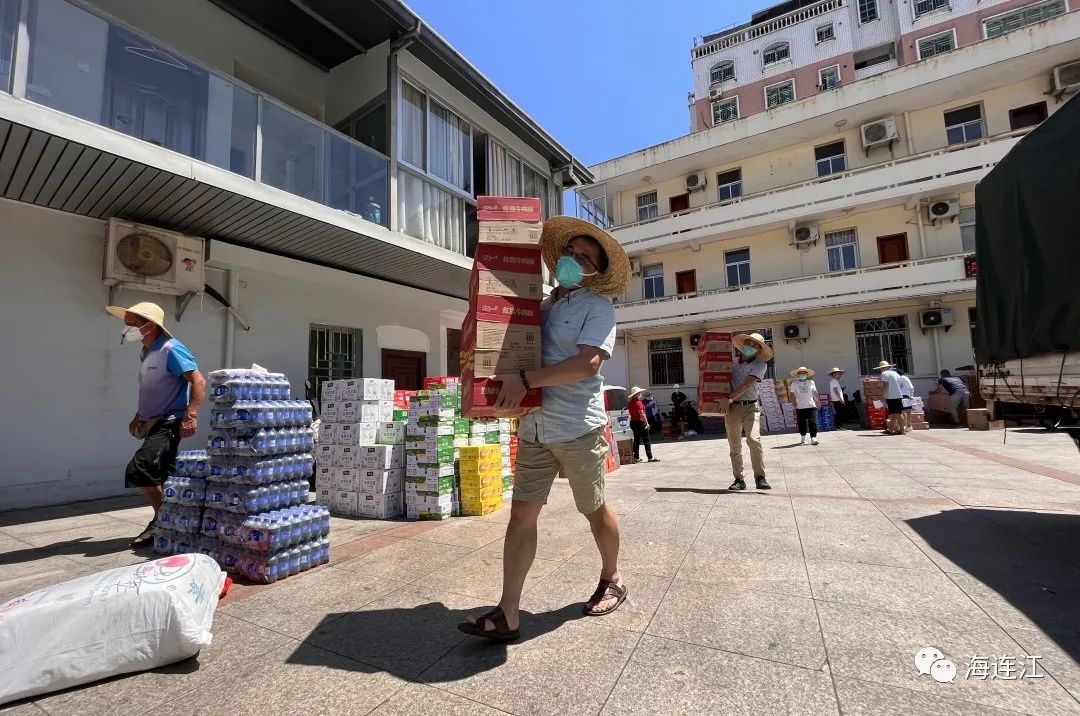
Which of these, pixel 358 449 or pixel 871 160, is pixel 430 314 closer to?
pixel 358 449

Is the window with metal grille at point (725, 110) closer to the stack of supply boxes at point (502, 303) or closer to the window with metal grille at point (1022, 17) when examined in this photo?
the window with metal grille at point (1022, 17)

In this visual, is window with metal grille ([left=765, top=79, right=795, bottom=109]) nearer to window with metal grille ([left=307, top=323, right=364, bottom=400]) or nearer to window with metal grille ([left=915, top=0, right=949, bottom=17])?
window with metal grille ([left=915, top=0, right=949, bottom=17])

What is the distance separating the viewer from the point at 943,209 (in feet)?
55.8

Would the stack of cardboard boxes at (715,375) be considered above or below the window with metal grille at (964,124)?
below

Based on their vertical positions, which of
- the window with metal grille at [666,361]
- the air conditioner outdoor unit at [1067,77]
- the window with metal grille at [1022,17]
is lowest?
the window with metal grille at [666,361]

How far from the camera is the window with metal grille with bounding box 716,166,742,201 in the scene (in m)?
20.8

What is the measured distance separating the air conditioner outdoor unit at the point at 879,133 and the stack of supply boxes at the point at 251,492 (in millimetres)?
21448

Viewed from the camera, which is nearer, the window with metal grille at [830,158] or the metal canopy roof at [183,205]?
the metal canopy roof at [183,205]

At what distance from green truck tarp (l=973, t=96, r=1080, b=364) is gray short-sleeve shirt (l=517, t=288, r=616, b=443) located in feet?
9.49

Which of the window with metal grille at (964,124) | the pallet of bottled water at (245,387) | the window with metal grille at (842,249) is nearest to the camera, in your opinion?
the pallet of bottled water at (245,387)

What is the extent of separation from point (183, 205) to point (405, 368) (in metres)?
5.11

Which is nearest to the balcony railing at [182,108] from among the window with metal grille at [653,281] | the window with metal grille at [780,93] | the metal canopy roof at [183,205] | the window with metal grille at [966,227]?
the metal canopy roof at [183,205]

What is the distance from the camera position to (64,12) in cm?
502

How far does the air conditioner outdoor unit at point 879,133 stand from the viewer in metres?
17.7
